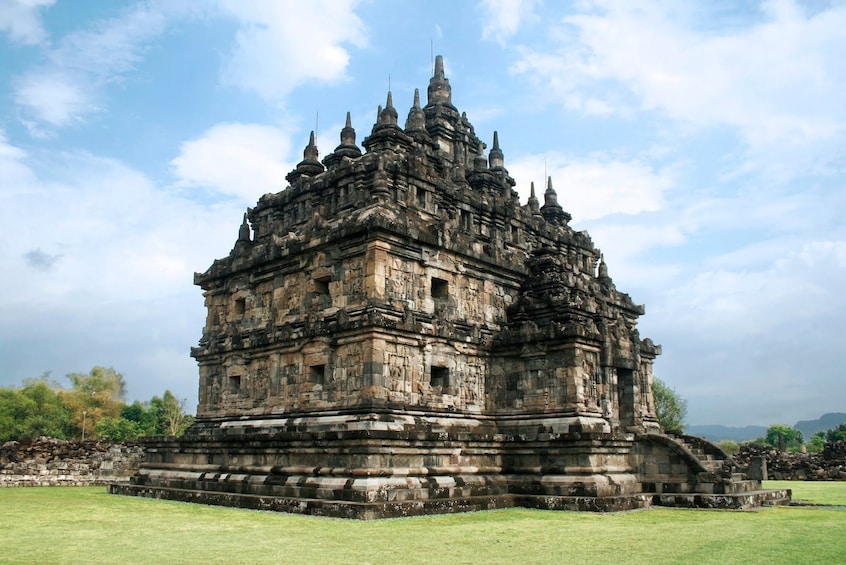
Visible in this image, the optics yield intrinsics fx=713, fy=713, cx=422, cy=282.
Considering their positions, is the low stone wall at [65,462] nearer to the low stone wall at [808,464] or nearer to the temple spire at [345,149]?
the temple spire at [345,149]

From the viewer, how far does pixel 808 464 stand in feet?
125

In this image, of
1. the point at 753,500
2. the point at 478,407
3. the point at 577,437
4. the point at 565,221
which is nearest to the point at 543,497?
the point at 577,437

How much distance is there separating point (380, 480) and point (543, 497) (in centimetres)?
481

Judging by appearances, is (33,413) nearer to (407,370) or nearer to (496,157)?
(496,157)

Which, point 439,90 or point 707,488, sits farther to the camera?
point 439,90

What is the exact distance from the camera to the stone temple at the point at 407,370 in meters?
18.8

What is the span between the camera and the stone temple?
18.8 meters

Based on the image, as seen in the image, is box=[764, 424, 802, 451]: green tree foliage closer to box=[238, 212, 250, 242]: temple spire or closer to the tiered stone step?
the tiered stone step

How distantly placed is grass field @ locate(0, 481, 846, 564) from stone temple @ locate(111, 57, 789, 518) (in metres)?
1.60

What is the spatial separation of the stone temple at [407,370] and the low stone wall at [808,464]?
15431mm

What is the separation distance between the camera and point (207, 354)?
85.5ft

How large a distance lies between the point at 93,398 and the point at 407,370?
63560 mm

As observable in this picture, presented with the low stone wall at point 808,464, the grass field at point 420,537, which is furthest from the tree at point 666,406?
the grass field at point 420,537

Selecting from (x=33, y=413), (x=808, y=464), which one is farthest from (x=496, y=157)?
(x=33, y=413)
